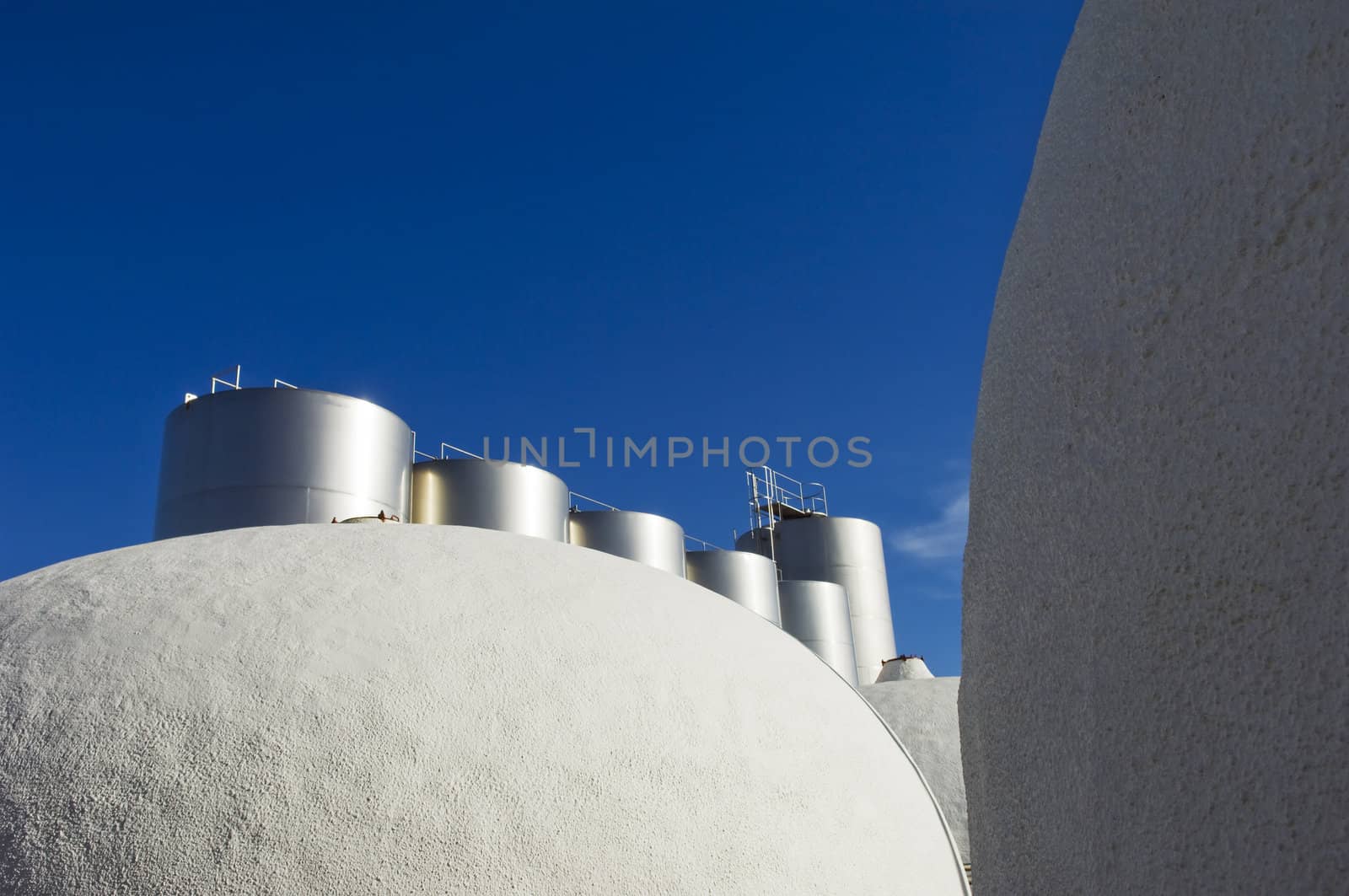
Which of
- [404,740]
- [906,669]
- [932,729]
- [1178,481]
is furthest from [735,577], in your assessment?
[1178,481]

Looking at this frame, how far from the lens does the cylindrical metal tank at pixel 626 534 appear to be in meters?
21.0

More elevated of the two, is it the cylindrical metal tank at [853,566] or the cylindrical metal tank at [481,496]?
the cylindrical metal tank at [853,566]

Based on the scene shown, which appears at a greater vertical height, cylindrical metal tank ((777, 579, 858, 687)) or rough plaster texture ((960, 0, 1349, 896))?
cylindrical metal tank ((777, 579, 858, 687))

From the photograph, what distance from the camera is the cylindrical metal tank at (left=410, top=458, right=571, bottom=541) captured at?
1627cm

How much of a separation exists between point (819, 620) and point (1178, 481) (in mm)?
24803

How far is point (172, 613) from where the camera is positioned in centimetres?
423

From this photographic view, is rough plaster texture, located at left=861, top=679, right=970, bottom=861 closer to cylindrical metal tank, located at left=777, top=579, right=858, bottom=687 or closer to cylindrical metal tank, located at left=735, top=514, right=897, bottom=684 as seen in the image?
cylindrical metal tank, located at left=777, top=579, right=858, bottom=687

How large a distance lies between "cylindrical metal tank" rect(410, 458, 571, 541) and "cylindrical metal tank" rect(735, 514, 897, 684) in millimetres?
13684

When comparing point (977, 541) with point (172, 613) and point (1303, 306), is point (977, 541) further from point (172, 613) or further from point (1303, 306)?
point (172, 613)

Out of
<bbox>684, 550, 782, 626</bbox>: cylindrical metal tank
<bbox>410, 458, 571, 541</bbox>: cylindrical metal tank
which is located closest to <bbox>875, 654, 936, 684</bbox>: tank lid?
<bbox>684, 550, 782, 626</bbox>: cylindrical metal tank

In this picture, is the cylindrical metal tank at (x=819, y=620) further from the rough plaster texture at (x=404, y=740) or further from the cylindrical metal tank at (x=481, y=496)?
the rough plaster texture at (x=404, y=740)

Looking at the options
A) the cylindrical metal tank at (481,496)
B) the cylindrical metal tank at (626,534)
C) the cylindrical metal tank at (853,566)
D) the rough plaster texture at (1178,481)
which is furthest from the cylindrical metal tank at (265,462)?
the cylindrical metal tank at (853,566)

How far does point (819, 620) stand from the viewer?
26.2 meters

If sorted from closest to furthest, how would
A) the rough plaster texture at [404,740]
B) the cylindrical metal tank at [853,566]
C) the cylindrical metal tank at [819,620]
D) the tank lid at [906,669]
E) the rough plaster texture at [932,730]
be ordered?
the rough plaster texture at [404,740] → the rough plaster texture at [932,730] → the tank lid at [906,669] → the cylindrical metal tank at [819,620] → the cylindrical metal tank at [853,566]
